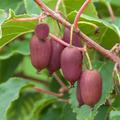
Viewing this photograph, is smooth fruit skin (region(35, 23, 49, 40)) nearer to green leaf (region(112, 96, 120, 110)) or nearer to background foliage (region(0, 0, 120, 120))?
background foliage (region(0, 0, 120, 120))

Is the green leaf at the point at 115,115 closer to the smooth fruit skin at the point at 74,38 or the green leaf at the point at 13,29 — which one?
the smooth fruit skin at the point at 74,38

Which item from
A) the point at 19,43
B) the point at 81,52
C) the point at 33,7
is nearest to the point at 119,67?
the point at 81,52

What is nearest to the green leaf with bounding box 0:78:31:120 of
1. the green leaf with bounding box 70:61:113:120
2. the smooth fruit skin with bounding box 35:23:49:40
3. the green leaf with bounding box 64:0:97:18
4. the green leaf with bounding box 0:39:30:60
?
the green leaf with bounding box 0:39:30:60

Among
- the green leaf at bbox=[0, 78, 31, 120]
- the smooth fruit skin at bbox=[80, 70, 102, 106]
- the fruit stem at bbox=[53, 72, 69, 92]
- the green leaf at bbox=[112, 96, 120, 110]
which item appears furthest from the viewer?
the fruit stem at bbox=[53, 72, 69, 92]

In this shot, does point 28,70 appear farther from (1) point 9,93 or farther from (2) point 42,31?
(2) point 42,31

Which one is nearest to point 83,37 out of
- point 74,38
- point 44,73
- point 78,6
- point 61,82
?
point 74,38
